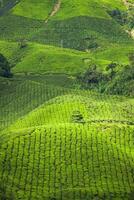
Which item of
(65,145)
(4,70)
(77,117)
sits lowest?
(4,70)

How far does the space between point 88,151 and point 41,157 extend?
872 centimetres

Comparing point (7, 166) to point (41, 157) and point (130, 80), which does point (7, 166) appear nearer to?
point (41, 157)

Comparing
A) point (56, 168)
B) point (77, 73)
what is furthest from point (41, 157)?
point (77, 73)

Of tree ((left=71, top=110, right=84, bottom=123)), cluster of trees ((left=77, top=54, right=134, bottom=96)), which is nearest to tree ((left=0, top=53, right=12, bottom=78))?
cluster of trees ((left=77, top=54, right=134, bottom=96))

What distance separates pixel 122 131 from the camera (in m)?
119

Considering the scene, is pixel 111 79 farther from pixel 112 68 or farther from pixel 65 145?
pixel 65 145

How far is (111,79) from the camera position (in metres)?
187

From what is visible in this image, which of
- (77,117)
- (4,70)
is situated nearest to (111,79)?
(4,70)

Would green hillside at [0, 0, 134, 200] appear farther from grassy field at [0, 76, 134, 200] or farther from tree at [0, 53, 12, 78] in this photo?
tree at [0, 53, 12, 78]

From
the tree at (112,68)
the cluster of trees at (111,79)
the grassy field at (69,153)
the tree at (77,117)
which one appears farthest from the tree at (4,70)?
the tree at (77,117)

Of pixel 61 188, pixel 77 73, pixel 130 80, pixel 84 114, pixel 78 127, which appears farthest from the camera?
pixel 77 73

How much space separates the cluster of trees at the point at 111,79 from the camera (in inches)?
6890

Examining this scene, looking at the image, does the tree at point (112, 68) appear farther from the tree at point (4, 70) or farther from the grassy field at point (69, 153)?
the grassy field at point (69, 153)

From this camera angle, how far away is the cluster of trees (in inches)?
6890
